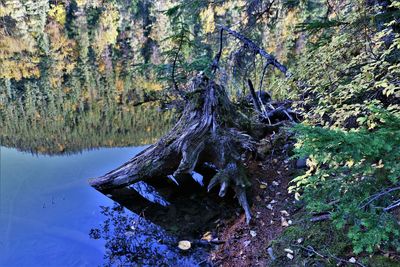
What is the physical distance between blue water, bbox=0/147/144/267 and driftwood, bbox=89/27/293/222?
724mm

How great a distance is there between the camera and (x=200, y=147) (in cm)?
557

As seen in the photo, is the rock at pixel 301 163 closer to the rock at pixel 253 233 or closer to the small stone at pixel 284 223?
the small stone at pixel 284 223

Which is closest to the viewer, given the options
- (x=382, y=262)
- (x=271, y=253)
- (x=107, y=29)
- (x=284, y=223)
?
(x=382, y=262)

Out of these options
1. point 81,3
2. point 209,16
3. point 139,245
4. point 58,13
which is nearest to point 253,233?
point 139,245

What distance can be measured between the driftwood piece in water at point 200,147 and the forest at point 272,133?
0.08ft

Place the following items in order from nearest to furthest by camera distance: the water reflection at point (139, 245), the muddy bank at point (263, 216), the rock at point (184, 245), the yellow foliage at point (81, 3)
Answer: the muddy bank at point (263, 216) → the water reflection at point (139, 245) → the rock at point (184, 245) → the yellow foliage at point (81, 3)

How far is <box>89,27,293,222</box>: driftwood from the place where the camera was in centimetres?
533

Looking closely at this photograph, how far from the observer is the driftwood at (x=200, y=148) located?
533cm

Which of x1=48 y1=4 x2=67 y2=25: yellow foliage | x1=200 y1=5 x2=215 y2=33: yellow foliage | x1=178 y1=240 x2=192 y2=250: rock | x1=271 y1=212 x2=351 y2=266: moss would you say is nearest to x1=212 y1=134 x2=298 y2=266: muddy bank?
x1=271 y1=212 x2=351 y2=266: moss

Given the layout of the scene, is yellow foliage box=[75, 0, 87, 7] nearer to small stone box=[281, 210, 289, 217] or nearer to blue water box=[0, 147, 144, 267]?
blue water box=[0, 147, 144, 267]

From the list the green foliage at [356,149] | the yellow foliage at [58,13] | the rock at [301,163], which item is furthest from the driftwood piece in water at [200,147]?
the yellow foliage at [58,13]

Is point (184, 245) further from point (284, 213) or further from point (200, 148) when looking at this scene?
point (200, 148)

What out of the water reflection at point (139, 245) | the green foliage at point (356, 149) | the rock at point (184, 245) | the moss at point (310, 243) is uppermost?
the green foliage at point (356, 149)

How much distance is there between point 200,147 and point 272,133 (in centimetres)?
197
